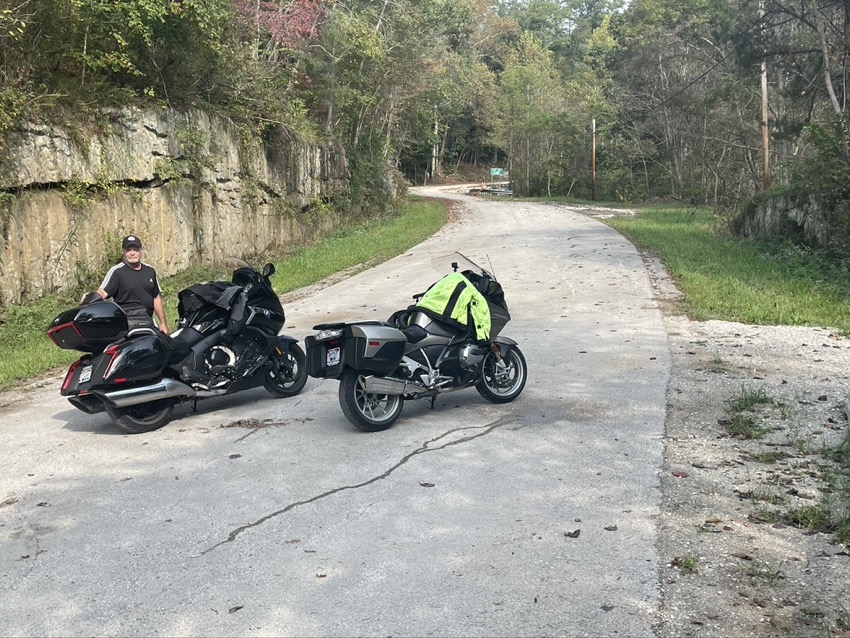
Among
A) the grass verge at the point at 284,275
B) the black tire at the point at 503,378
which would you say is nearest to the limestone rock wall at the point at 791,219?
the grass verge at the point at 284,275

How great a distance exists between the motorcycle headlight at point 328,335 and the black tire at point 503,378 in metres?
1.57

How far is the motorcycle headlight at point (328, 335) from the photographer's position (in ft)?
24.0

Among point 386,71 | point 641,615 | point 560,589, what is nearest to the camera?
point 641,615

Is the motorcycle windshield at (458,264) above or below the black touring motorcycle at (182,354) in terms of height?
above

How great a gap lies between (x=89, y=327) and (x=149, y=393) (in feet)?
2.54

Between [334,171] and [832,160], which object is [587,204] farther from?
[832,160]

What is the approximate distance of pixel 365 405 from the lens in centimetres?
745

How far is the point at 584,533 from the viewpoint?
5012mm

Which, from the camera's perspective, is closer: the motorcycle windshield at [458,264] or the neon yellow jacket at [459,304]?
the neon yellow jacket at [459,304]

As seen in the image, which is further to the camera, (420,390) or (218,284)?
(218,284)

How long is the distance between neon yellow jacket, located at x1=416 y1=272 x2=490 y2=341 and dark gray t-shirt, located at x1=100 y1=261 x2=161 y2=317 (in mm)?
2970

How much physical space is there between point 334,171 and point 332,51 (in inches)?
169

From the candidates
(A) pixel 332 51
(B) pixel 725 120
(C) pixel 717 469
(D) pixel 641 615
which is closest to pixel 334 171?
(A) pixel 332 51

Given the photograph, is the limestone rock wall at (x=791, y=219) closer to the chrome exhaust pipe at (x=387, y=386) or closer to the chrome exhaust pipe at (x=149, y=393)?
the chrome exhaust pipe at (x=387, y=386)
